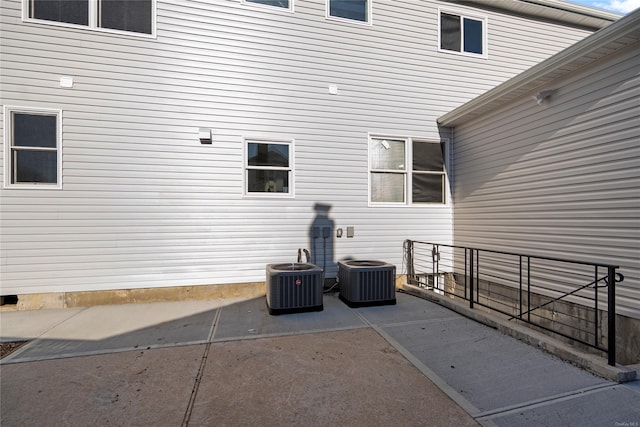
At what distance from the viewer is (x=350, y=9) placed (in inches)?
228

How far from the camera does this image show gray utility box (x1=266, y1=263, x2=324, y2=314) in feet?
13.5

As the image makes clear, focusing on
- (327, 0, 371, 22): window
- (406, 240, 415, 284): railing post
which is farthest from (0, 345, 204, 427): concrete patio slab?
(327, 0, 371, 22): window

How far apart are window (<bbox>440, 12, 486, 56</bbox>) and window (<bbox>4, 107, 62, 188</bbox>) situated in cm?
722

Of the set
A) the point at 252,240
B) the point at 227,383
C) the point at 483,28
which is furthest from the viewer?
the point at 483,28

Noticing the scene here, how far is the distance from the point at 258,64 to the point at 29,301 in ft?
17.1

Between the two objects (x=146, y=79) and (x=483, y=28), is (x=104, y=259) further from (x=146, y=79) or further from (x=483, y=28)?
(x=483, y=28)

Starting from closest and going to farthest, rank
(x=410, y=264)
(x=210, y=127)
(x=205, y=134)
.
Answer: (x=205, y=134) → (x=210, y=127) → (x=410, y=264)

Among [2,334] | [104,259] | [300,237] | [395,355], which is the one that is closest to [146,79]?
[104,259]

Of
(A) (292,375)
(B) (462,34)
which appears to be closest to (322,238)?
(A) (292,375)

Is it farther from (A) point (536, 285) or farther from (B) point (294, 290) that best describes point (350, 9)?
(A) point (536, 285)

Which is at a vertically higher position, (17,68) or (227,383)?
(17,68)

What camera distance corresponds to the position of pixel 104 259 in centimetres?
473

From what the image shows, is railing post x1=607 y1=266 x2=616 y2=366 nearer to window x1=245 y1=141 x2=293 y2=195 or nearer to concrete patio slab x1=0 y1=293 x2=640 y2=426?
concrete patio slab x1=0 y1=293 x2=640 y2=426

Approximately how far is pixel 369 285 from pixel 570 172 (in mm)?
3177
